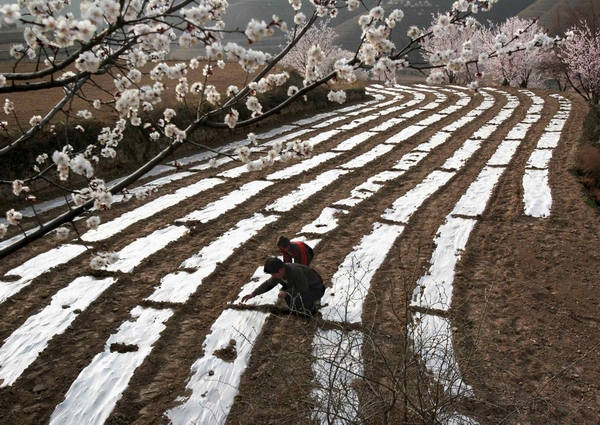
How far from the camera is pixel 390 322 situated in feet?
19.9

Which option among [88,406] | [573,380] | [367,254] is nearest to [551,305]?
[573,380]

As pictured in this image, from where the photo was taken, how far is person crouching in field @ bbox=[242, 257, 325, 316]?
5.70 meters

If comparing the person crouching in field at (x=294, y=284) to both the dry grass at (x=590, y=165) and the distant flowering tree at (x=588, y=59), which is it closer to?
the dry grass at (x=590, y=165)

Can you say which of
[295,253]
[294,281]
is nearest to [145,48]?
[294,281]

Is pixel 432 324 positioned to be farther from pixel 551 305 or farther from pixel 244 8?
pixel 244 8

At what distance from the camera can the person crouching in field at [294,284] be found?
18.7 ft

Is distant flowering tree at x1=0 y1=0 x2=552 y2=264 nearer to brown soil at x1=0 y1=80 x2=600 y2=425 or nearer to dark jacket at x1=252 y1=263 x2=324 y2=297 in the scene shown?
dark jacket at x1=252 y1=263 x2=324 y2=297

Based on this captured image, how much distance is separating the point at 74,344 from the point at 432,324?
4.49 meters

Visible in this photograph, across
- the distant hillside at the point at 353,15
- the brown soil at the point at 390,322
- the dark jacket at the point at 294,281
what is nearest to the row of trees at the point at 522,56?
the brown soil at the point at 390,322

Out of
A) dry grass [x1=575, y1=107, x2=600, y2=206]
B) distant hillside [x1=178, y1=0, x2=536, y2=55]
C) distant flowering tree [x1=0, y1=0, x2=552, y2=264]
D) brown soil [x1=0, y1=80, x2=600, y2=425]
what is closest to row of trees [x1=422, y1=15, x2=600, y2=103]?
distant flowering tree [x1=0, y1=0, x2=552, y2=264]

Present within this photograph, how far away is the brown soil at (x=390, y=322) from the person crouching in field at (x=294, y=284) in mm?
276

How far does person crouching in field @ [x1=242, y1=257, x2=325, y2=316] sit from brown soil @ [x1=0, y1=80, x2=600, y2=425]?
10.9 inches

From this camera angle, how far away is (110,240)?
26.7ft

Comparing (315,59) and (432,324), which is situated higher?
(315,59)
